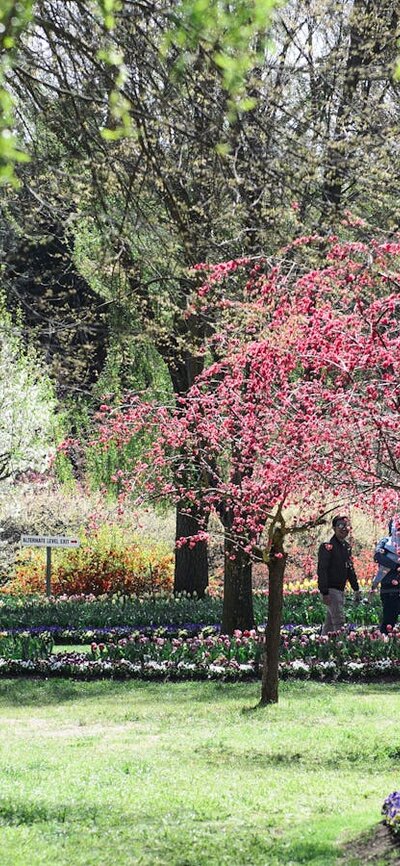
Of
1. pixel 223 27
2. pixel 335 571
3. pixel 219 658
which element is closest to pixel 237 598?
pixel 335 571

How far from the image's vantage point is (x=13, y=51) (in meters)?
5.53

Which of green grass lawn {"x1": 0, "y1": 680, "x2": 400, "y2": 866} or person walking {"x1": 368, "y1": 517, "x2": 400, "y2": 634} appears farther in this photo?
person walking {"x1": 368, "y1": 517, "x2": 400, "y2": 634}

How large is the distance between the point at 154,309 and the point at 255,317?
656 centimetres

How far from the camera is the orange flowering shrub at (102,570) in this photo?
22.6 meters

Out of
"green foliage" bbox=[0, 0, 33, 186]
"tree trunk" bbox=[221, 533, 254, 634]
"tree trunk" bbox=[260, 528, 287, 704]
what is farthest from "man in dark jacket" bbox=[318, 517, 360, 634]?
"green foliage" bbox=[0, 0, 33, 186]

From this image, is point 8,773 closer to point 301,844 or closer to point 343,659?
point 301,844

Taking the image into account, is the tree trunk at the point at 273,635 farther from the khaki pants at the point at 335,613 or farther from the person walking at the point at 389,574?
the person walking at the point at 389,574

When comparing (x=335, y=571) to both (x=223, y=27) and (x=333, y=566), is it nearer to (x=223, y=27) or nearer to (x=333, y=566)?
(x=333, y=566)

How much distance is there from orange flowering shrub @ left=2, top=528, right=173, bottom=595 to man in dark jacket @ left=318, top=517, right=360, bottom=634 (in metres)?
9.33

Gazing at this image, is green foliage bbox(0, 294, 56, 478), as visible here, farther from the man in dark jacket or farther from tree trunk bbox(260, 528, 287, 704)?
tree trunk bbox(260, 528, 287, 704)

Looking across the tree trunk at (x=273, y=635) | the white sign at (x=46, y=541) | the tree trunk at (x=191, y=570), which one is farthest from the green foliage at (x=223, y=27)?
the tree trunk at (x=191, y=570)

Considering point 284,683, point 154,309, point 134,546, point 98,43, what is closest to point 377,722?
point 284,683

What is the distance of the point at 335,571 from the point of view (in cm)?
1320

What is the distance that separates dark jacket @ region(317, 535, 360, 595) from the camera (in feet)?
42.8
